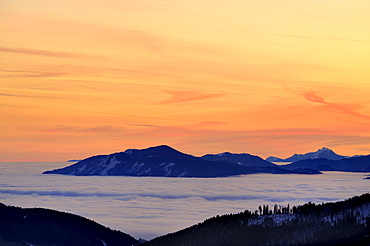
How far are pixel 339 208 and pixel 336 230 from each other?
659 inches

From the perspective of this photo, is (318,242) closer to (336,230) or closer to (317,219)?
(336,230)

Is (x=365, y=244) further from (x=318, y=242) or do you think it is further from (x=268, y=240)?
(x=268, y=240)

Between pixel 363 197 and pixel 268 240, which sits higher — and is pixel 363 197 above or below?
above

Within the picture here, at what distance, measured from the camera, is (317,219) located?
19575 centimetres

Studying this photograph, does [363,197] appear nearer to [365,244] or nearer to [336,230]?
[336,230]

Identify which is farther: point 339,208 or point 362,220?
point 339,208

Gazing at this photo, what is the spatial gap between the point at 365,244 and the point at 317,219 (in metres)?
49.9

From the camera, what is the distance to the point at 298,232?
189 meters

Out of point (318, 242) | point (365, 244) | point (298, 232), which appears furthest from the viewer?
point (298, 232)

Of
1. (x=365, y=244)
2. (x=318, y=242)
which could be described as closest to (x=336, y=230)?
(x=318, y=242)

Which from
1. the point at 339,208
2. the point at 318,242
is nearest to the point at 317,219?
the point at 339,208

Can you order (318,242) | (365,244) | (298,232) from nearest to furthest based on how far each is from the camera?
(365,244) < (318,242) < (298,232)

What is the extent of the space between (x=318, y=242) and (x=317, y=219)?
21.5 metres

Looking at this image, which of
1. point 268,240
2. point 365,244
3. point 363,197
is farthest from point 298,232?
point 365,244
